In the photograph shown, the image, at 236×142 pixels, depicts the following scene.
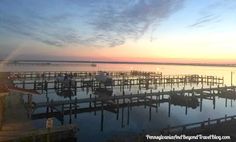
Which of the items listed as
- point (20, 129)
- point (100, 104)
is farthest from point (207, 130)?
point (100, 104)

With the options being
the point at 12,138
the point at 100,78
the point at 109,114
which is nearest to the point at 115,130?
the point at 109,114

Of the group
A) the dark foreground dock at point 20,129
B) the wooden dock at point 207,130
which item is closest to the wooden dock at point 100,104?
the dark foreground dock at point 20,129

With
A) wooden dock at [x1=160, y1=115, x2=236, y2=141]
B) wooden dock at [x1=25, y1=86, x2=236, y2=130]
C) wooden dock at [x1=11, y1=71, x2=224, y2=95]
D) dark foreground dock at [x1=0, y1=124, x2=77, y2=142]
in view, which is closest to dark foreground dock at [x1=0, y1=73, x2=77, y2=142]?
dark foreground dock at [x1=0, y1=124, x2=77, y2=142]

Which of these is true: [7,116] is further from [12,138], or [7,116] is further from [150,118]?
[150,118]

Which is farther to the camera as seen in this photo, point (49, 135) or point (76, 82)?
point (76, 82)

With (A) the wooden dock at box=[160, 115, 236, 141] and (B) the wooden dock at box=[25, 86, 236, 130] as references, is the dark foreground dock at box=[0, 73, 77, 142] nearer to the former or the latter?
(B) the wooden dock at box=[25, 86, 236, 130]

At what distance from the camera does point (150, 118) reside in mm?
33688

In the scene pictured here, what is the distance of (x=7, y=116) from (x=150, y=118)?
60.9 ft

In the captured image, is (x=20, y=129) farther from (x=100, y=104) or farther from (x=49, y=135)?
(x=100, y=104)

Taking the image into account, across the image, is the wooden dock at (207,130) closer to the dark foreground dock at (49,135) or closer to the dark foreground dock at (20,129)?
the dark foreground dock at (49,135)

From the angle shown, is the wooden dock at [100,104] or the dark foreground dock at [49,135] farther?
the wooden dock at [100,104]

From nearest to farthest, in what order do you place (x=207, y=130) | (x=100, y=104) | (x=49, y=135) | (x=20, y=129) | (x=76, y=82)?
(x=20, y=129)
(x=49, y=135)
(x=207, y=130)
(x=100, y=104)
(x=76, y=82)

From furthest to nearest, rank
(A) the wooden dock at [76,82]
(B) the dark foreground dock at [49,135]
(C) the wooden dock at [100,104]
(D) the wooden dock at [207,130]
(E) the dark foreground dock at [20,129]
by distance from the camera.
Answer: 1. (A) the wooden dock at [76,82]
2. (C) the wooden dock at [100,104]
3. (D) the wooden dock at [207,130]
4. (B) the dark foreground dock at [49,135]
5. (E) the dark foreground dock at [20,129]

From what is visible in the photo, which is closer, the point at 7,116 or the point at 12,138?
the point at 12,138
